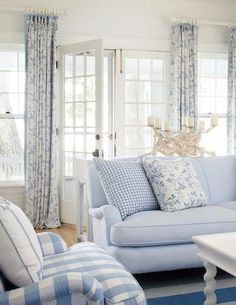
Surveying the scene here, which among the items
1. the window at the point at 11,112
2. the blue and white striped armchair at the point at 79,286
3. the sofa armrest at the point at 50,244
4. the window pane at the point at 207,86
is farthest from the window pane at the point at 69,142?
the blue and white striped armchair at the point at 79,286

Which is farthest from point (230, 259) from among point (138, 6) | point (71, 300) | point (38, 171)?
point (138, 6)

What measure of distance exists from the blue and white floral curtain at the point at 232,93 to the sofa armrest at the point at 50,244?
154 inches

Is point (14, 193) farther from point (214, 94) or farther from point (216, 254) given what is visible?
point (216, 254)

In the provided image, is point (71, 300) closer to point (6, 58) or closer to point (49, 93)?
point (49, 93)

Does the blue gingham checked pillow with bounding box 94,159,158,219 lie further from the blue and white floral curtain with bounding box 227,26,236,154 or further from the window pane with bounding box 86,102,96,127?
the blue and white floral curtain with bounding box 227,26,236,154

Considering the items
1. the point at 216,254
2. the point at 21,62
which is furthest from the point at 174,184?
the point at 21,62

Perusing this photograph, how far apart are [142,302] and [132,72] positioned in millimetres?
4100

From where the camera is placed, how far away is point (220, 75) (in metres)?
5.98

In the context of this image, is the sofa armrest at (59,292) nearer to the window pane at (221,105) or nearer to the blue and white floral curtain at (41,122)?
the blue and white floral curtain at (41,122)

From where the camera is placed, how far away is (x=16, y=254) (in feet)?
5.90

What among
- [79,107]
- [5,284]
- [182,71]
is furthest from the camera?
[182,71]

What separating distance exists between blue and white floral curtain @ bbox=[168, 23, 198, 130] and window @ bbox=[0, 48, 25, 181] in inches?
76.6

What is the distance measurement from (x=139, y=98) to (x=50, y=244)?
3.50 meters

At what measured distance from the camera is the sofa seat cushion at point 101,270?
1.82 m
